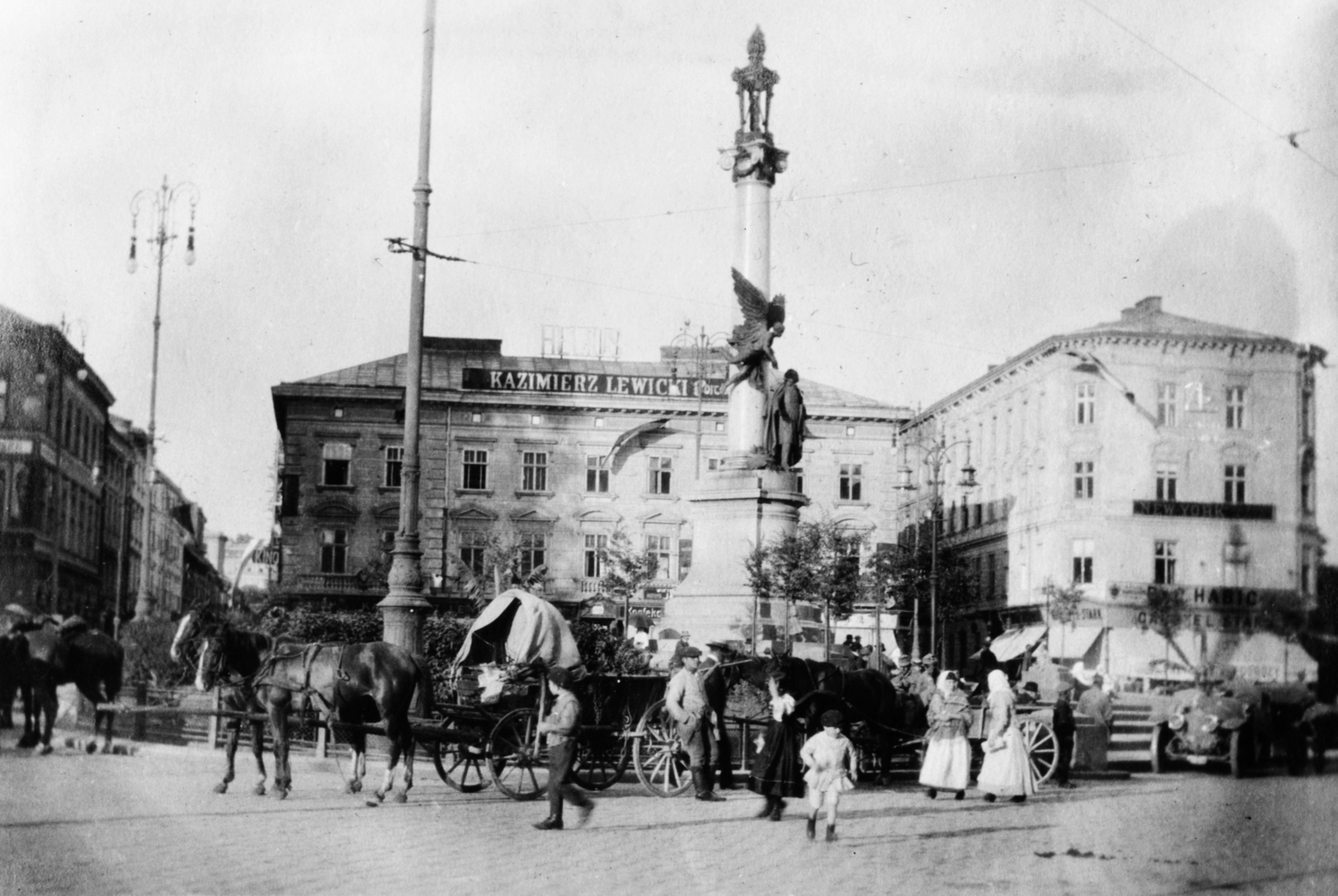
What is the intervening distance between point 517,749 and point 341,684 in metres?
1.74

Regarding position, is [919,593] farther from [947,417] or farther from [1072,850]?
[1072,850]

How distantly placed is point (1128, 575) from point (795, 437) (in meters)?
10.6

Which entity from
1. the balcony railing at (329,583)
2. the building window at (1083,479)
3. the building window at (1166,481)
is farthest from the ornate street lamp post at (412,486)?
the balcony railing at (329,583)

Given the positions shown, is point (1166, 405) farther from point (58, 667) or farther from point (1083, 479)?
point (58, 667)

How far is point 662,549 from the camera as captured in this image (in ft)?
157

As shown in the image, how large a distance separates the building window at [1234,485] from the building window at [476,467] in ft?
125

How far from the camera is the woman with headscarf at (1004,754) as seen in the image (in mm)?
15172

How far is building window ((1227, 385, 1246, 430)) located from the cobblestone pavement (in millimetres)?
2185

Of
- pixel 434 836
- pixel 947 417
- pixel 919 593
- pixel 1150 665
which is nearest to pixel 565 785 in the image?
pixel 434 836

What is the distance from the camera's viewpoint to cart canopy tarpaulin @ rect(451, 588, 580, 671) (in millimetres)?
13797

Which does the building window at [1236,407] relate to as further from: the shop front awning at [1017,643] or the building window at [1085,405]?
the shop front awning at [1017,643]

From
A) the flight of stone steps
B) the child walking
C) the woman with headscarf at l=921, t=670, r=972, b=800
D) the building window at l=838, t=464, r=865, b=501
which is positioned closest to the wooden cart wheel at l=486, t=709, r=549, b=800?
the child walking

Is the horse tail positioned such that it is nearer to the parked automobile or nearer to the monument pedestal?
the monument pedestal

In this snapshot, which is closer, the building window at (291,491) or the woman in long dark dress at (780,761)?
the woman in long dark dress at (780,761)
